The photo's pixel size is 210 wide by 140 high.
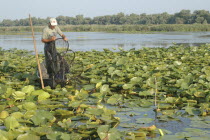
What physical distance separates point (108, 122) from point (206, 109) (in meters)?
1.23

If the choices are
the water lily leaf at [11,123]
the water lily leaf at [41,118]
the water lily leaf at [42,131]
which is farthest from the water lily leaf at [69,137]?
the water lily leaf at [11,123]

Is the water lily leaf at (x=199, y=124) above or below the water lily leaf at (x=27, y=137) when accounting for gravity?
below

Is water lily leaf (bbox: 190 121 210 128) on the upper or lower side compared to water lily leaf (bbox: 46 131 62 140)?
lower

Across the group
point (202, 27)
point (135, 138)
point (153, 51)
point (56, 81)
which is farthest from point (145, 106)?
point (202, 27)

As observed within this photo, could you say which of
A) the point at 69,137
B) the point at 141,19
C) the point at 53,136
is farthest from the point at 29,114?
the point at 141,19

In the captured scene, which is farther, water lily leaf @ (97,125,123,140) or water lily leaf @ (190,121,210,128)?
water lily leaf @ (190,121,210,128)

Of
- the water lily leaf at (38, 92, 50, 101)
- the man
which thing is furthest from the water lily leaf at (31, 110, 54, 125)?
the man

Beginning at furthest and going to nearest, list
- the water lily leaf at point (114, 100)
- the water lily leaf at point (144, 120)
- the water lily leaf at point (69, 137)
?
the water lily leaf at point (114, 100) < the water lily leaf at point (144, 120) < the water lily leaf at point (69, 137)

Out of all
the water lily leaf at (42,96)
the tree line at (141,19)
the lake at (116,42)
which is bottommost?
the lake at (116,42)

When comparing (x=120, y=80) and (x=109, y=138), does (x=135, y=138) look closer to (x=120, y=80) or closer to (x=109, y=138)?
(x=109, y=138)

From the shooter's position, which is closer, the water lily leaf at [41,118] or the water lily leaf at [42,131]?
the water lily leaf at [42,131]

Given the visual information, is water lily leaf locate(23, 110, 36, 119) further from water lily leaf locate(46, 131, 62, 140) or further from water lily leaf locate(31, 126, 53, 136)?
water lily leaf locate(46, 131, 62, 140)

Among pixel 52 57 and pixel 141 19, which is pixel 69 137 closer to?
pixel 52 57

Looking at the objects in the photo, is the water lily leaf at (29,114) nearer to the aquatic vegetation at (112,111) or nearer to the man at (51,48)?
the aquatic vegetation at (112,111)
